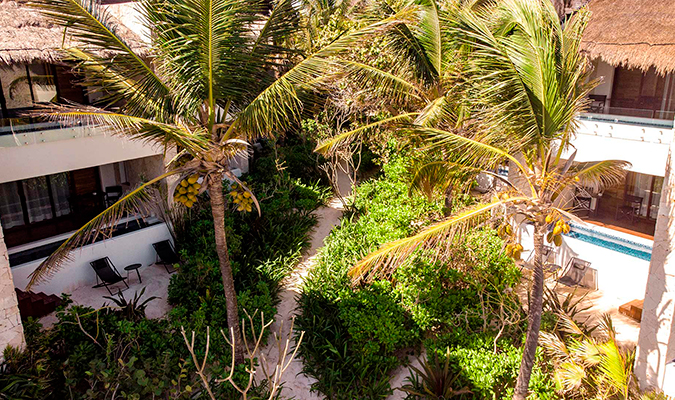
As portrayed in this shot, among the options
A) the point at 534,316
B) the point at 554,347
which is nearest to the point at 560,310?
the point at 554,347

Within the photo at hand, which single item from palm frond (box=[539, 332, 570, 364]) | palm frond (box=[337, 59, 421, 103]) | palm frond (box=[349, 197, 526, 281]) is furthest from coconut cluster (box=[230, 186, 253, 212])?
palm frond (box=[539, 332, 570, 364])

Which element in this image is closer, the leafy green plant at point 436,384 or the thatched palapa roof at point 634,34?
the leafy green plant at point 436,384

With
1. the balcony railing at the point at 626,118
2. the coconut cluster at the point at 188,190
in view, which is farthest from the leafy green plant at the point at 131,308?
the balcony railing at the point at 626,118

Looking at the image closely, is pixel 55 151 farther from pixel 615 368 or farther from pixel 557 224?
pixel 615 368

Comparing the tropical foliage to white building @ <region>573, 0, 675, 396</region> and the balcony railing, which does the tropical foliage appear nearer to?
white building @ <region>573, 0, 675, 396</region>

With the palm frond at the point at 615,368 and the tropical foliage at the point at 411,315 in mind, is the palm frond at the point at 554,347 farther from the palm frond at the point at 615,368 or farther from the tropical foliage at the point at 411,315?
the palm frond at the point at 615,368

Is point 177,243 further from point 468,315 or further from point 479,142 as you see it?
point 479,142

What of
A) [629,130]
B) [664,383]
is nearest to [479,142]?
[664,383]
